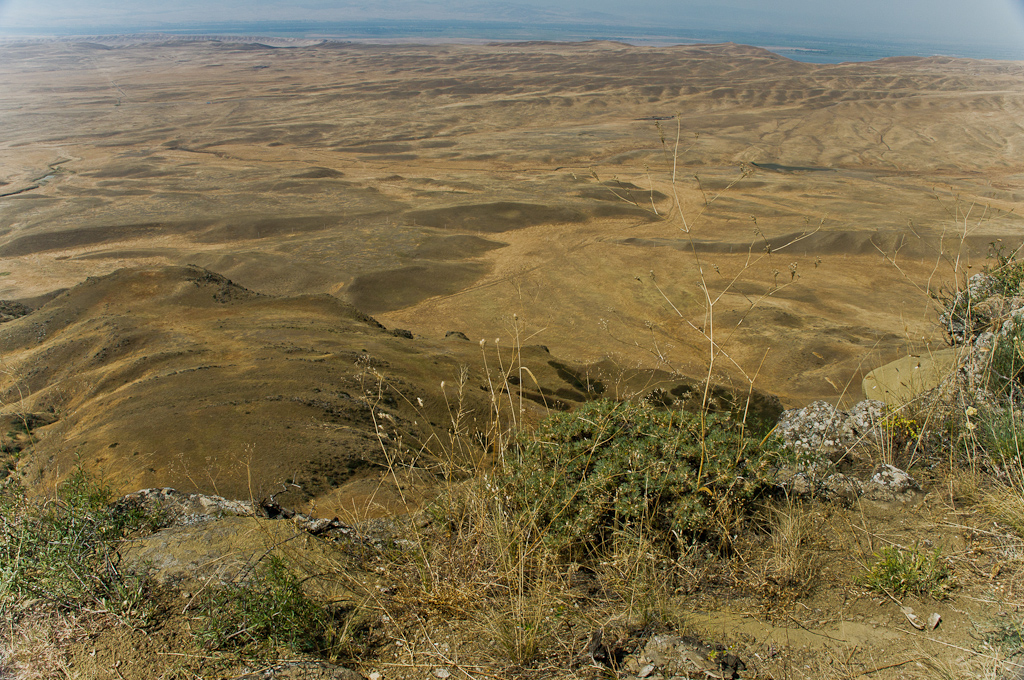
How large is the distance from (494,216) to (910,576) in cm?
2470

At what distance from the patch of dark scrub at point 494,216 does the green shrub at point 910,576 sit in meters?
23.3

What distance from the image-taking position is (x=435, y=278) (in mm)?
20219

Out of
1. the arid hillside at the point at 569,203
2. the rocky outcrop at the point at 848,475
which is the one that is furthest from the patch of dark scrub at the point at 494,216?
the rocky outcrop at the point at 848,475

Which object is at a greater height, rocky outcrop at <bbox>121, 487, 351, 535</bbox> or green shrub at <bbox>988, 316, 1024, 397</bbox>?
green shrub at <bbox>988, 316, 1024, 397</bbox>

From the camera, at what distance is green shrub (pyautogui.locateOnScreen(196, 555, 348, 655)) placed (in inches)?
87.7

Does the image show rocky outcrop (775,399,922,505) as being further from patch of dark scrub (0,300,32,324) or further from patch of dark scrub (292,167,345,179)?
patch of dark scrub (292,167,345,179)

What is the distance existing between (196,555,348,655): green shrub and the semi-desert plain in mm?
263

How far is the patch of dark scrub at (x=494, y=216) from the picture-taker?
2575 cm

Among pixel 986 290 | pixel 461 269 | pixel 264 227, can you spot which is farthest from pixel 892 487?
pixel 264 227

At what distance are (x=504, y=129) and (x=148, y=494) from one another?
46.1m

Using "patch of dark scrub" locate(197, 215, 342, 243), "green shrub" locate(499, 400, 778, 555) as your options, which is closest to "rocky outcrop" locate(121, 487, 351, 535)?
"green shrub" locate(499, 400, 778, 555)

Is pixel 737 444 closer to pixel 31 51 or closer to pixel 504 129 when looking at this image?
pixel 504 129

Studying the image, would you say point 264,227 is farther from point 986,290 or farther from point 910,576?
point 910,576

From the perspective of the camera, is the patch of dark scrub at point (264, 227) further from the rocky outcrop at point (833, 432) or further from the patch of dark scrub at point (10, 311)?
the rocky outcrop at point (833, 432)
